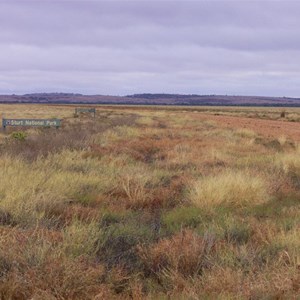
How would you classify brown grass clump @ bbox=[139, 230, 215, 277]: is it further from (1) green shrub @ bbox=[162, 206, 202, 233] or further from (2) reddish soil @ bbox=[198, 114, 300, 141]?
(2) reddish soil @ bbox=[198, 114, 300, 141]

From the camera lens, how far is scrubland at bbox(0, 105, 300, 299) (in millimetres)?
4266

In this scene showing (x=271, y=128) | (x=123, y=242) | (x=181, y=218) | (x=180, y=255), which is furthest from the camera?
(x=271, y=128)

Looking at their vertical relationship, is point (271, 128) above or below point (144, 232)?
below

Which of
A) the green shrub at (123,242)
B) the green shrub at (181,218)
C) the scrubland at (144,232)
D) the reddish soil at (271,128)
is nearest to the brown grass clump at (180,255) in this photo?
the scrubland at (144,232)

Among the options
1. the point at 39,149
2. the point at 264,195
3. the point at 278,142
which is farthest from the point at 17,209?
the point at 278,142

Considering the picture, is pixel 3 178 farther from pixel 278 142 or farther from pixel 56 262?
pixel 278 142

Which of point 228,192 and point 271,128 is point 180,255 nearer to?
point 228,192

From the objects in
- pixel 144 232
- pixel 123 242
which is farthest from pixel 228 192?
pixel 123 242

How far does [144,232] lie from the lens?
20.5 ft

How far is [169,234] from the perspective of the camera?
251 inches

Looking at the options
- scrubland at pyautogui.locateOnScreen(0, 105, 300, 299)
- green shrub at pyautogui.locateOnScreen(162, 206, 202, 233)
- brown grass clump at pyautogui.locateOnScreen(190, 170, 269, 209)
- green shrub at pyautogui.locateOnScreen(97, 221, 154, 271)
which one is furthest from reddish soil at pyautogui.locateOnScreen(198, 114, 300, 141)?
green shrub at pyautogui.locateOnScreen(97, 221, 154, 271)

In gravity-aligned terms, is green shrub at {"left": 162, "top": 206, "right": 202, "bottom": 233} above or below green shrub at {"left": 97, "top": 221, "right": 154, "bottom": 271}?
below

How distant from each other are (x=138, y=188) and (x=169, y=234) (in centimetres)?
254

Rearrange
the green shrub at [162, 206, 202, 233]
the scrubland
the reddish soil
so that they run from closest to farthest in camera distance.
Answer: the scrubland → the green shrub at [162, 206, 202, 233] → the reddish soil
